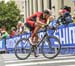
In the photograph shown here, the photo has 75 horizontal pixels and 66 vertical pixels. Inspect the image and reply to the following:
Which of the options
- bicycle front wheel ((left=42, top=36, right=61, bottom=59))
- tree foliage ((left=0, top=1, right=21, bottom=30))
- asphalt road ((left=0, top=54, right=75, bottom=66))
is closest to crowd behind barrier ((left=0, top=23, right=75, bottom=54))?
bicycle front wheel ((left=42, top=36, right=61, bottom=59))

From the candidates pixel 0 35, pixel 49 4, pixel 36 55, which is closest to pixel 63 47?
pixel 36 55

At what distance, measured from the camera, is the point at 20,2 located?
73562 millimetres

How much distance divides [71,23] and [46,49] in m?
3.19

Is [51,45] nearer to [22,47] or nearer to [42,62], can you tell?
[22,47]

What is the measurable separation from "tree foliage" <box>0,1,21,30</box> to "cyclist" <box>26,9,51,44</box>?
4104 centimetres

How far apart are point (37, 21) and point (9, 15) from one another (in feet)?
146

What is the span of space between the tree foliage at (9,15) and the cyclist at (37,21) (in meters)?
41.0

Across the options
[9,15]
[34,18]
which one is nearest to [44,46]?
[34,18]

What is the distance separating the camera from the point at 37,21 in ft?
36.4

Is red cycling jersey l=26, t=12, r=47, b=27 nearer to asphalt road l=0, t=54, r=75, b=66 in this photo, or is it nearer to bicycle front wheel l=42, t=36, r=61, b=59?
bicycle front wheel l=42, t=36, r=61, b=59

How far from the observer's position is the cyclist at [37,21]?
36.1ft

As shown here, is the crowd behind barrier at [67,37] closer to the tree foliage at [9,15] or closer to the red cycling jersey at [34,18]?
the red cycling jersey at [34,18]

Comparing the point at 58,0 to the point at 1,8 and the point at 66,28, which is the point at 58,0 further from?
the point at 1,8

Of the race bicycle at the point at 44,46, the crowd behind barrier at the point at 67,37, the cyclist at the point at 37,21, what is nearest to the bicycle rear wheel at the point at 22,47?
the race bicycle at the point at 44,46
